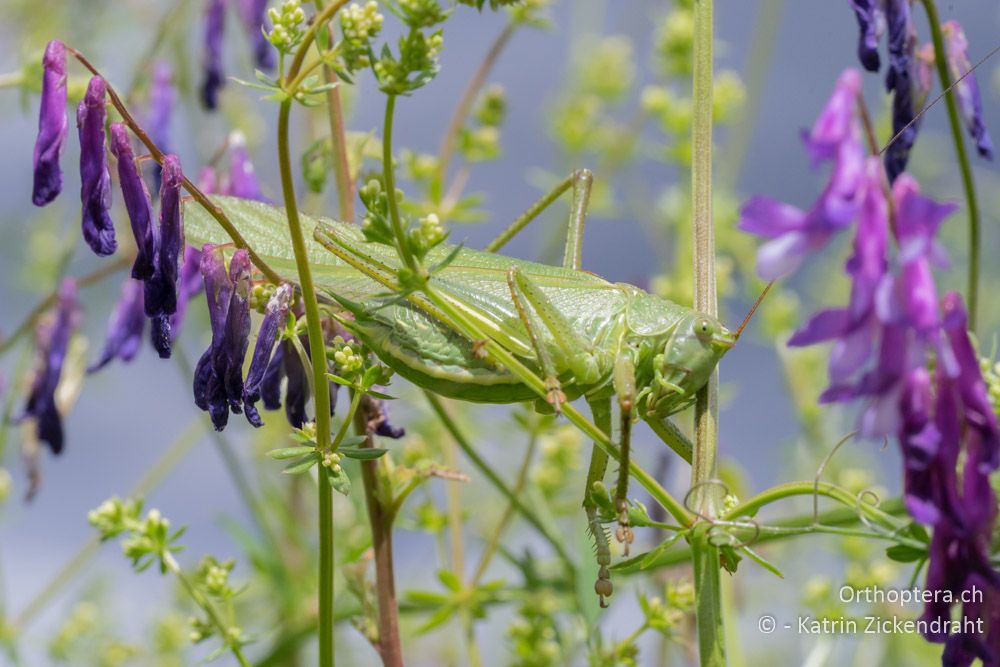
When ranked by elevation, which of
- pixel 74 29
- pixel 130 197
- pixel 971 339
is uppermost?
pixel 74 29

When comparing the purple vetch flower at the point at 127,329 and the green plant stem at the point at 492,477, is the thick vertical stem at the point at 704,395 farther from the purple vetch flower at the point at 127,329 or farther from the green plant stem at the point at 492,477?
the purple vetch flower at the point at 127,329

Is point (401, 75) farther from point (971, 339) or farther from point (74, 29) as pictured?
point (74, 29)

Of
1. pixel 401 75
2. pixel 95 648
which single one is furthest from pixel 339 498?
pixel 401 75

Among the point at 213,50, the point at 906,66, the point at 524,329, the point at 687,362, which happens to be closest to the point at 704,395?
the point at 687,362

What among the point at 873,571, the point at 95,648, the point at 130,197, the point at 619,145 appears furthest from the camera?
the point at 619,145

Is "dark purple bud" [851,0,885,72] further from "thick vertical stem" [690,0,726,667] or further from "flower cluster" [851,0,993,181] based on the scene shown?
"thick vertical stem" [690,0,726,667]

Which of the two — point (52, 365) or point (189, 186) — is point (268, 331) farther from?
point (52, 365)

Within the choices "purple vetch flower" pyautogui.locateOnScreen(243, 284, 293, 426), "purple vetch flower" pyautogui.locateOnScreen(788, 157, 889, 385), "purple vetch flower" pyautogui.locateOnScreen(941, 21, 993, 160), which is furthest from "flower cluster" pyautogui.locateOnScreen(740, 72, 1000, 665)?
"purple vetch flower" pyautogui.locateOnScreen(941, 21, 993, 160)

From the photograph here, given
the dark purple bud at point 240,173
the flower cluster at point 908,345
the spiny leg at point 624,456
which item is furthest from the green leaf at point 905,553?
the dark purple bud at point 240,173
